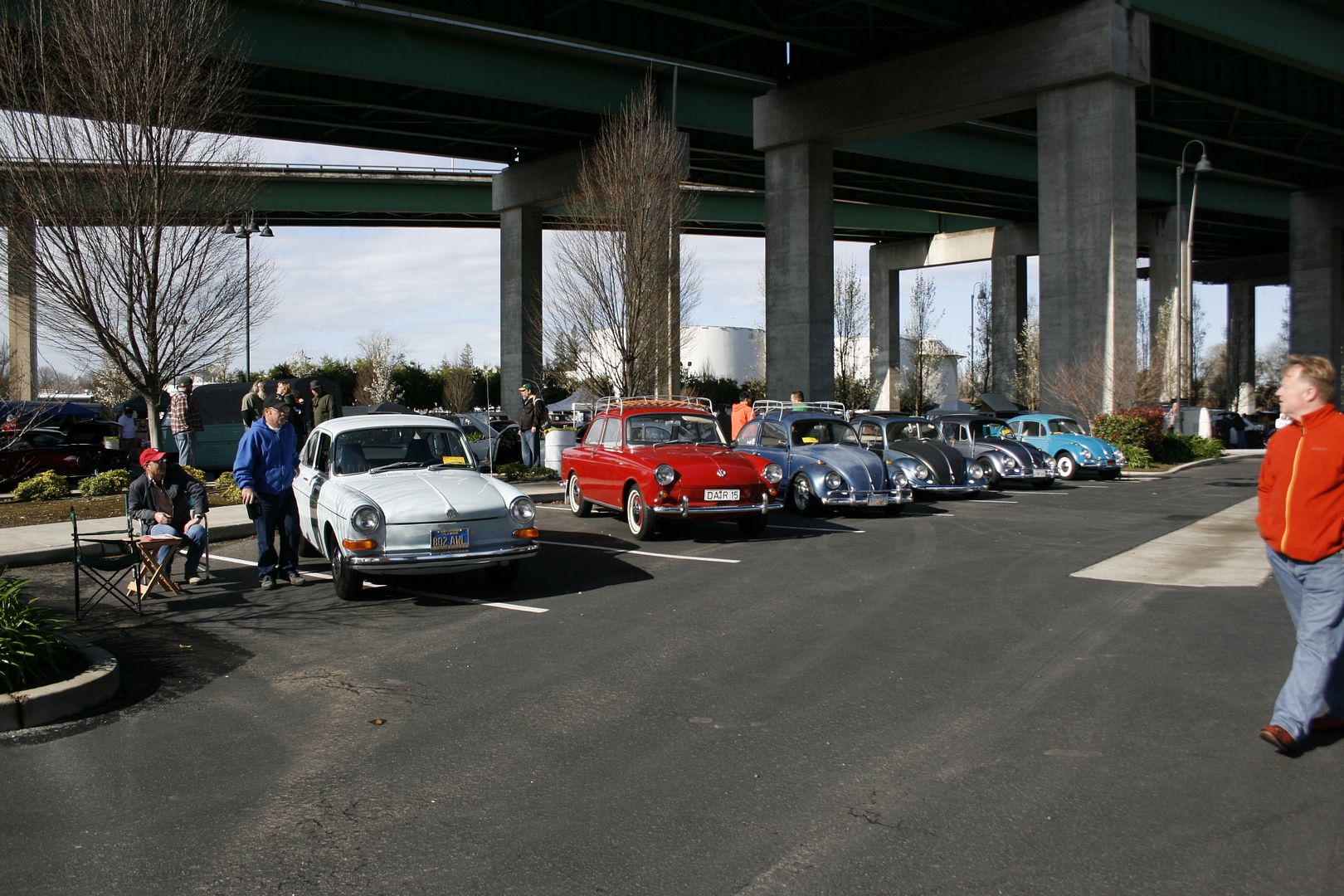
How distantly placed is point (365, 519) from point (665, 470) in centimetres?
453

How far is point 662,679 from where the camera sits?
270 inches

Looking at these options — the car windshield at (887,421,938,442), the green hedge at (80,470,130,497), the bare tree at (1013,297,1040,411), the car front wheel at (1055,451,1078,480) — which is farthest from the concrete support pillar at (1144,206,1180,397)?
the green hedge at (80,470,130,497)

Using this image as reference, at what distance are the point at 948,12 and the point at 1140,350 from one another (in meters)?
20.5

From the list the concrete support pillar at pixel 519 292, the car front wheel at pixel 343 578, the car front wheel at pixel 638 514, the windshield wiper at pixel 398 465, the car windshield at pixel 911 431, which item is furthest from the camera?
the concrete support pillar at pixel 519 292

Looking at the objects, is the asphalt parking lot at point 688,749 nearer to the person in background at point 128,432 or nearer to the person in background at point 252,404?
the person in background at point 252,404

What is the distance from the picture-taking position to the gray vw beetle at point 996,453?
2145 centimetres

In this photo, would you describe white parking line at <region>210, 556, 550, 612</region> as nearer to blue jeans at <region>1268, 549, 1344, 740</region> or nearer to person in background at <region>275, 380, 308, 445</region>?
person in background at <region>275, 380, 308, 445</region>

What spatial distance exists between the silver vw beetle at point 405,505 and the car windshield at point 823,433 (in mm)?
7219

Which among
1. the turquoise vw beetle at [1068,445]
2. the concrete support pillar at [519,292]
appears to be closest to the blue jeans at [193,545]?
the turquoise vw beetle at [1068,445]

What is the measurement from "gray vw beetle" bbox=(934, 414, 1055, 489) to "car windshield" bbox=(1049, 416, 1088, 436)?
10.1ft

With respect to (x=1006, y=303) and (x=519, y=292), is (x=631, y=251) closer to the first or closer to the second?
(x=519, y=292)

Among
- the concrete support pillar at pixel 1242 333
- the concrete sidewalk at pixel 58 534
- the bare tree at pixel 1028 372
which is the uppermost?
the concrete support pillar at pixel 1242 333

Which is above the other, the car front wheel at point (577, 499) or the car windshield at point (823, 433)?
the car windshield at point (823, 433)

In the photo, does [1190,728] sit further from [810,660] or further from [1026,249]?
[1026,249]
